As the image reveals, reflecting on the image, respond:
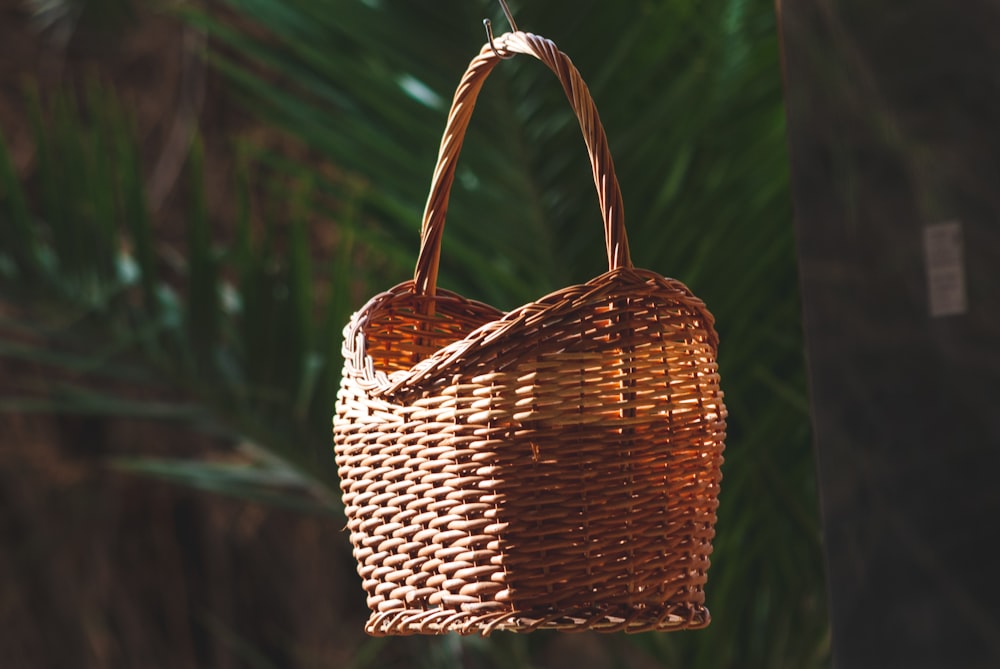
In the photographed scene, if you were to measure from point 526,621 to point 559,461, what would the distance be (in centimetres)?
7

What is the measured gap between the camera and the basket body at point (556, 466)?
0.44m

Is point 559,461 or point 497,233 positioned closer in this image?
point 559,461

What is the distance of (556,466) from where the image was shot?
442mm

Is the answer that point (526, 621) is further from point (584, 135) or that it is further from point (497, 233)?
point (497, 233)

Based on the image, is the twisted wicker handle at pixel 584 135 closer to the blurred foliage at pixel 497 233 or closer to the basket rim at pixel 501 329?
the basket rim at pixel 501 329

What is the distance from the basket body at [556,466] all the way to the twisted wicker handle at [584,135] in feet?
0.11

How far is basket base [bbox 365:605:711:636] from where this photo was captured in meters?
0.44
